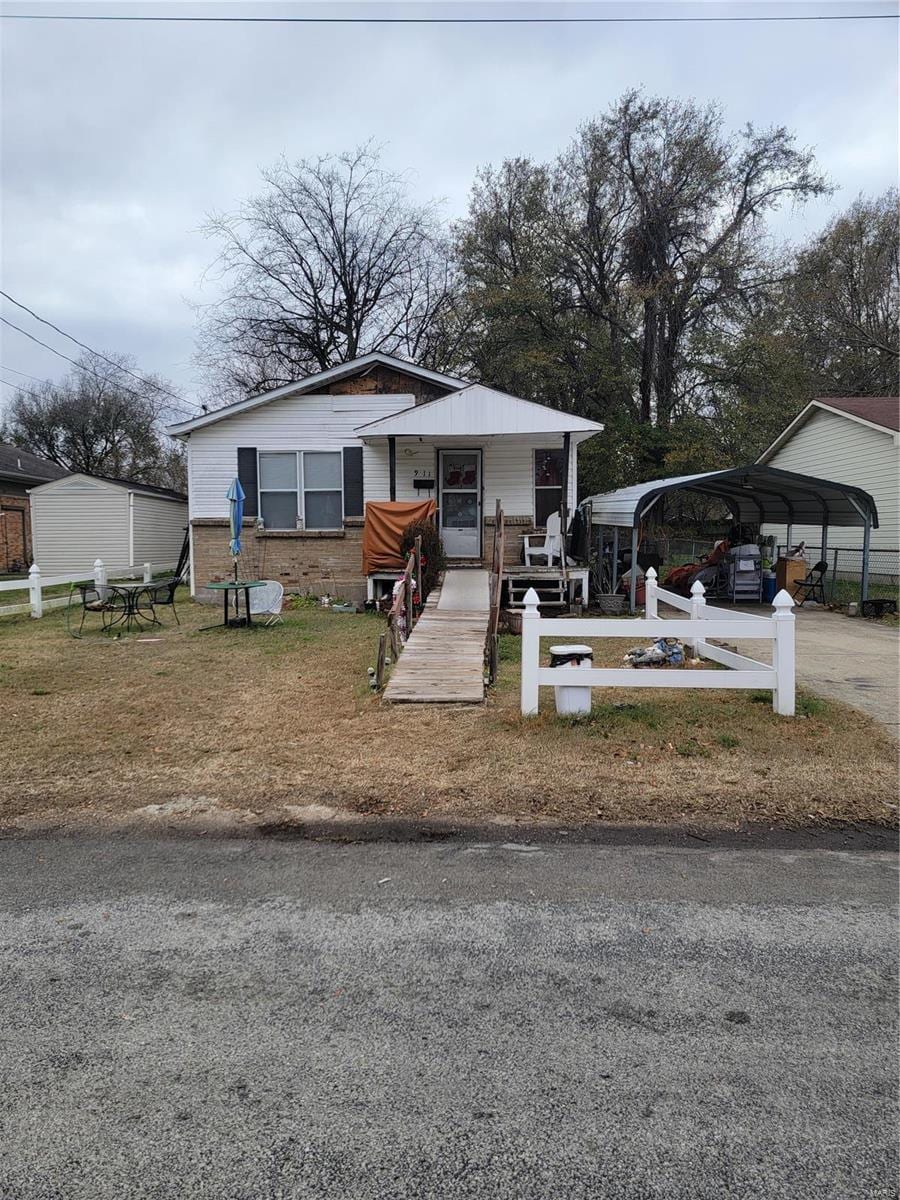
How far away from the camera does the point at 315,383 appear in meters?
14.9

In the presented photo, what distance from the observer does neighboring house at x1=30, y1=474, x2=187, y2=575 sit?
21516 mm

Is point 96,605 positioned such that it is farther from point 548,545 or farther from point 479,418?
point 548,545

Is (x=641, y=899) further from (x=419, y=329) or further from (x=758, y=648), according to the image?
(x=419, y=329)

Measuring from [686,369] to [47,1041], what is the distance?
2634cm

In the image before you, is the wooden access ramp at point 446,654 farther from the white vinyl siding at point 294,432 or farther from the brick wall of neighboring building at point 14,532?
the brick wall of neighboring building at point 14,532

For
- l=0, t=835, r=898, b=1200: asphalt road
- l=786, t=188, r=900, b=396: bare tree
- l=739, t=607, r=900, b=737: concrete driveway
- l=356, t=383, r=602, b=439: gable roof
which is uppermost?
l=786, t=188, r=900, b=396: bare tree

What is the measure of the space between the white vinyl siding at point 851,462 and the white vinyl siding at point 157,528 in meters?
19.2

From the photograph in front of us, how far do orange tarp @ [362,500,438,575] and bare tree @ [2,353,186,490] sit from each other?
31.7 m

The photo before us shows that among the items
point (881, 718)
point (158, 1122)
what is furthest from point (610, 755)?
point (158, 1122)

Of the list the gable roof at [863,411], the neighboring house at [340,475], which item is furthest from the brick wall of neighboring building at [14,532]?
the gable roof at [863,411]

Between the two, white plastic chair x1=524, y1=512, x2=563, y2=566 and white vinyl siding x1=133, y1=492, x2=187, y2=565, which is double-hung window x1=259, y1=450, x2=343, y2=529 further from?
white vinyl siding x1=133, y1=492, x2=187, y2=565

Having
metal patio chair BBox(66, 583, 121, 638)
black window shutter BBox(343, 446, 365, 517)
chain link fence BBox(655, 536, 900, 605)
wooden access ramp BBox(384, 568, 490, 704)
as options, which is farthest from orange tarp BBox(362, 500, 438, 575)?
chain link fence BBox(655, 536, 900, 605)

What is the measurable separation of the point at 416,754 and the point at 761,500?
15.5 m

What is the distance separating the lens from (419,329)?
30188mm
